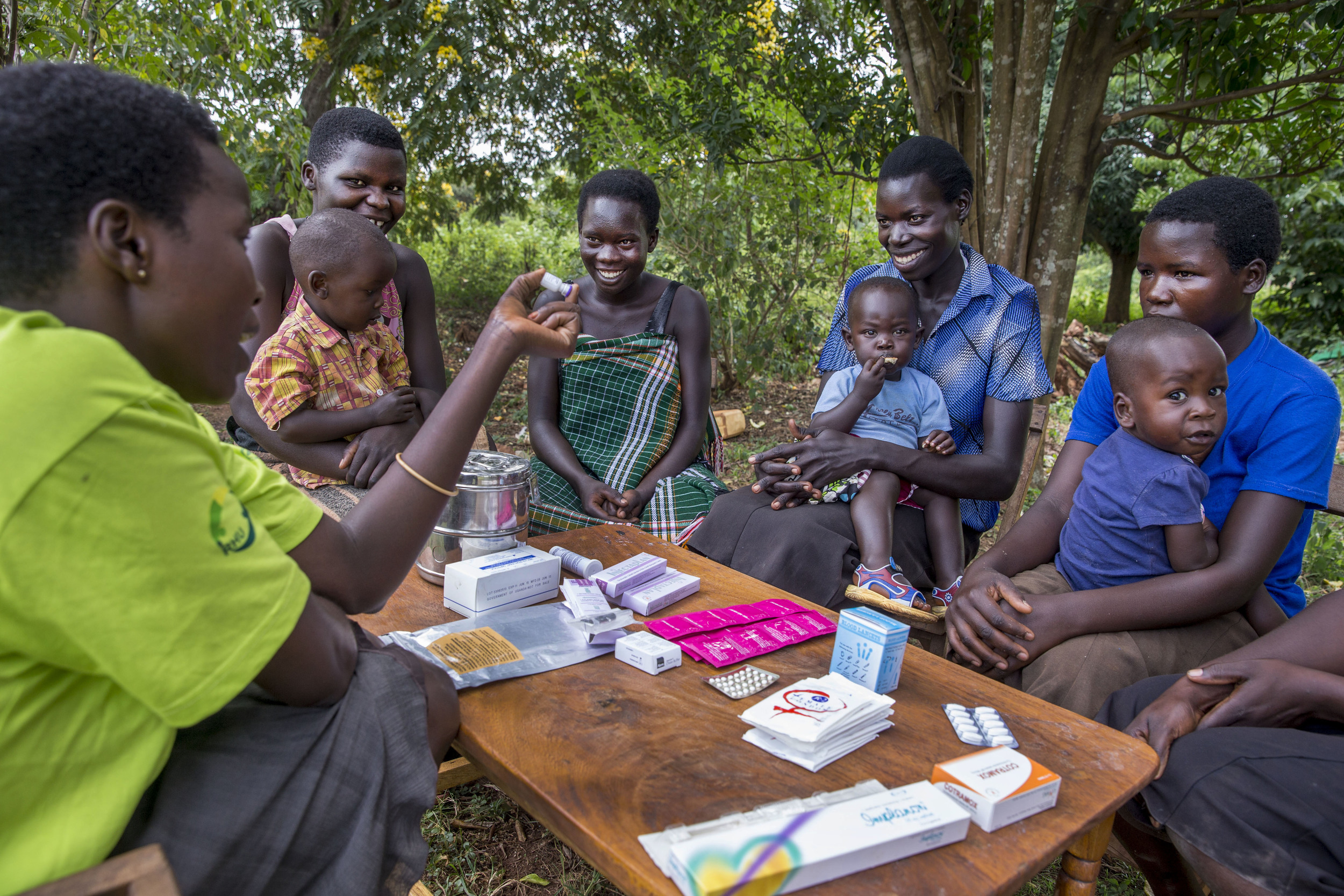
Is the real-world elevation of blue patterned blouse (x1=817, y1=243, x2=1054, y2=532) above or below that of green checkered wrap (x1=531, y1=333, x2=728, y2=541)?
above

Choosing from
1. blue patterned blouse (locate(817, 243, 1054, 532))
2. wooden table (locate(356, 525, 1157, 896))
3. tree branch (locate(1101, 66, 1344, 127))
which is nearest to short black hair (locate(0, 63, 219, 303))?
wooden table (locate(356, 525, 1157, 896))

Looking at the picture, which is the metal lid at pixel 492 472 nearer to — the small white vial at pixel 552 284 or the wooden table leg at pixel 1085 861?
the small white vial at pixel 552 284

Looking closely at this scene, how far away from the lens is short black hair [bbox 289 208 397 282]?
2.41 m

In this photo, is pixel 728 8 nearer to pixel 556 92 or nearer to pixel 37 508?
pixel 556 92

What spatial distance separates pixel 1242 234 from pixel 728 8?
4.35 metres

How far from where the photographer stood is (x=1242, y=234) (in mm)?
2008

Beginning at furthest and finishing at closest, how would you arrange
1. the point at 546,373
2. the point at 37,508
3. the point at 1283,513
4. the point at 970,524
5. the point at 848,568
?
the point at 546,373
the point at 970,524
the point at 848,568
the point at 1283,513
the point at 37,508

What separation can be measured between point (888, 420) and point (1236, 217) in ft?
3.72

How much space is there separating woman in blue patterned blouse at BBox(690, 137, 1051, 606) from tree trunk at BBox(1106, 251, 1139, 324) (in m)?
14.1

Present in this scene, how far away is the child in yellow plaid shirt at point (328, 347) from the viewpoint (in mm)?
2418

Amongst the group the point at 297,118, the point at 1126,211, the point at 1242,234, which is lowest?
the point at 1242,234

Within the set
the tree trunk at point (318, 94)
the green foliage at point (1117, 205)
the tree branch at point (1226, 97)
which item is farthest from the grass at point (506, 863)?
the green foliage at point (1117, 205)

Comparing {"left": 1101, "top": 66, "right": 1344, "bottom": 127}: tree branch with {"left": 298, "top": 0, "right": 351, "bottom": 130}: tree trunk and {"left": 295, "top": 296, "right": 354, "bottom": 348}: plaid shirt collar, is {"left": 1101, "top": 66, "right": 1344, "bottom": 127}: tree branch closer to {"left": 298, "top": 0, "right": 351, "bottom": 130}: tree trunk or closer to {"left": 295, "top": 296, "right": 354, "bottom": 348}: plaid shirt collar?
{"left": 295, "top": 296, "right": 354, "bottom": 348}: plaid shirt collar

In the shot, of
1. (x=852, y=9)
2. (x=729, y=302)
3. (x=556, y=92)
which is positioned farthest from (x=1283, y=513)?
(x=556, y=92)
